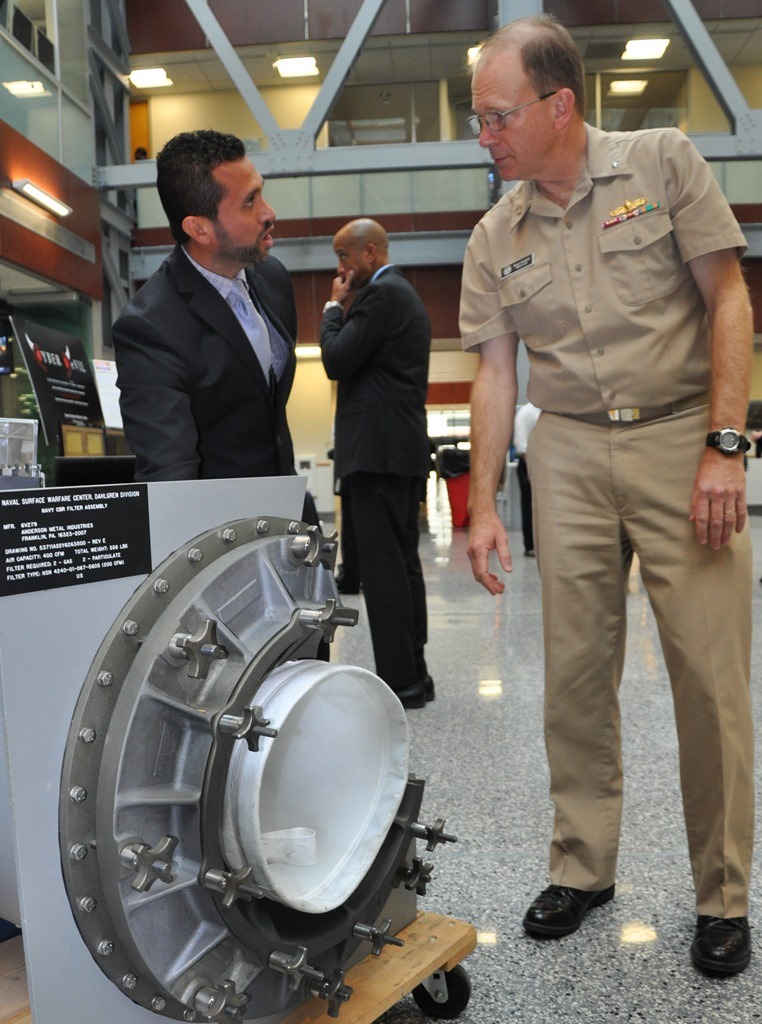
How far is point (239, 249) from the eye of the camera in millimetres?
1598

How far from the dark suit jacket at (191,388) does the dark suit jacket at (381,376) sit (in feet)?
4.56

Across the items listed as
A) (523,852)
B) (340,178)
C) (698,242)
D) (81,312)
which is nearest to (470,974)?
(523,852)

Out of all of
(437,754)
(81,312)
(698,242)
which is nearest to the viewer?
(698,242)

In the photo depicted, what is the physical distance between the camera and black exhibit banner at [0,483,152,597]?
88 centimetres

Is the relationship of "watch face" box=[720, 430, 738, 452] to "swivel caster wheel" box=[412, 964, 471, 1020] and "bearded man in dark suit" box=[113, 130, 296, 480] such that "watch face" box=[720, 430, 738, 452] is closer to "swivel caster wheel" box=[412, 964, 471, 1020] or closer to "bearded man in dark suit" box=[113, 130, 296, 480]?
"bearded man in dark suit" box=[113, 130, 296, 480]

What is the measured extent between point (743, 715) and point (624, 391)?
0.56 meters

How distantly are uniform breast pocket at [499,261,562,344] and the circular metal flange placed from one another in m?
0.75

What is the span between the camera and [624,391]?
5.08ft

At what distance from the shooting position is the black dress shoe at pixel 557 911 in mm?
1600

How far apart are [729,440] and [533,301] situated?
0.41 m

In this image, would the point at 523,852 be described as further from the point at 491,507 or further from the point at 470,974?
the point at 491,507

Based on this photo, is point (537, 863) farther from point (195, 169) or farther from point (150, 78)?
point (150, 78)

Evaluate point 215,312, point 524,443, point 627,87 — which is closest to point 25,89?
point 524,443

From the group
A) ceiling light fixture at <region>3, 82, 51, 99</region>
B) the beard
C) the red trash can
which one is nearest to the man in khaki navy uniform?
the beard
